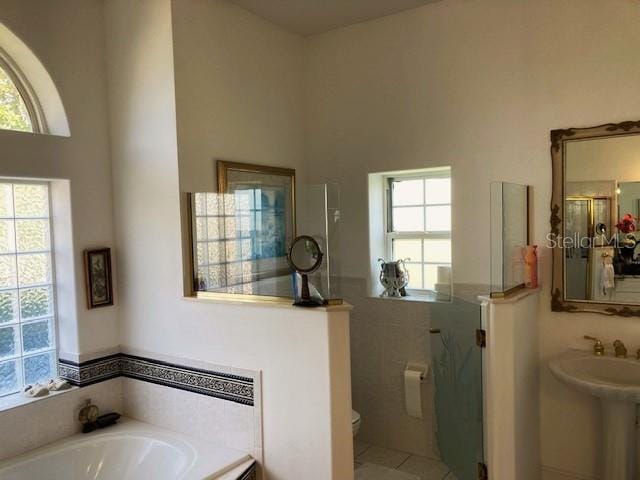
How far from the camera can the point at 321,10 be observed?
10.7ft

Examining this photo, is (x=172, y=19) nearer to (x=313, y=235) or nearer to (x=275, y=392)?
(x=313, y=235)

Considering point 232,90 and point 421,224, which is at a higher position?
point 232,90

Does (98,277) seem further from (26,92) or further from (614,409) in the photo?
(614,409)

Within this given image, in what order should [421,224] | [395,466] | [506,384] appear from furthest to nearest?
[421,224] < [395,466] < [506,384]

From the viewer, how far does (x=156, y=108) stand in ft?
9.09

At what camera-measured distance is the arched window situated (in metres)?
2.69

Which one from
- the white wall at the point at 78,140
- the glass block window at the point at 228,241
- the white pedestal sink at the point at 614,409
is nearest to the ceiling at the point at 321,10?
the white wall at the point at 78,140

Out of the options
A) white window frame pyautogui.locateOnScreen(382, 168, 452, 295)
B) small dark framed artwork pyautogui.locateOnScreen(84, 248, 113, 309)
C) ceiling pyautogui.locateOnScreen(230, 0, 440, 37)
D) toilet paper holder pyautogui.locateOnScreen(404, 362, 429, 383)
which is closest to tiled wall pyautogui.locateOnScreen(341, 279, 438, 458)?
toilet paper holder pyautogui.locateOnScreen(404, 362, 429, 383)

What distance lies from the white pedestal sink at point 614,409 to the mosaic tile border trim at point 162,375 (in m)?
1.59

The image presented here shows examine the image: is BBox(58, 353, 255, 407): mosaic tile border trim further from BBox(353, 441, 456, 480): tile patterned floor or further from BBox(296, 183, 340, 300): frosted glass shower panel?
BBox(353, 441, 456, 480): tile patterned floor

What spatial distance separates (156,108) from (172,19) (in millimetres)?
466

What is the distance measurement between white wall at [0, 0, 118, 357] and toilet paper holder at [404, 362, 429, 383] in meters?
1.82

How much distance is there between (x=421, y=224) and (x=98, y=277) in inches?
81.5

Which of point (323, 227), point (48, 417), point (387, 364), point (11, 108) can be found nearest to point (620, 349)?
point (387, 364)
